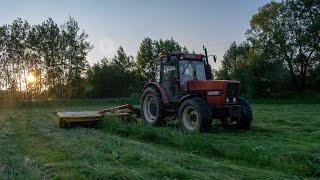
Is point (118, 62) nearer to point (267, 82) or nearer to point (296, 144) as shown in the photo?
point (267, 82)

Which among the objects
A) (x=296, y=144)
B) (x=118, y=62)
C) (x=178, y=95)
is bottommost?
(x=296, y=144)

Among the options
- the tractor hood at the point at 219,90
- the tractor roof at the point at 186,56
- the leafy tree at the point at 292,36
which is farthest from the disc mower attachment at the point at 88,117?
the leafy tree at the point at 292,36

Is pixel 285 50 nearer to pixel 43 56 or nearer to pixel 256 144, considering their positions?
pixel 43 56

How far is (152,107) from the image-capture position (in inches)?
661

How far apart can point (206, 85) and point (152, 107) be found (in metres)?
2.97

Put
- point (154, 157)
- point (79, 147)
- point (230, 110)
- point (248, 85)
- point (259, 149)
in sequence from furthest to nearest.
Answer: point (248, 85), point (230, 110), point (79, 147), point (259, 149), point (154, 157)

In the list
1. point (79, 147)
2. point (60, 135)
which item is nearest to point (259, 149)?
point (79, 147)

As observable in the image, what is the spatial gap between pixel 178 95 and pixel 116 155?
677cm

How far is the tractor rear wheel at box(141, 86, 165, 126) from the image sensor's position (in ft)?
52.1

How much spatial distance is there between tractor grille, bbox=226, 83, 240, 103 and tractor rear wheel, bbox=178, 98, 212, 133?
93 centimetres

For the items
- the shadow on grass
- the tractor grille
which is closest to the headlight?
the tractor grille

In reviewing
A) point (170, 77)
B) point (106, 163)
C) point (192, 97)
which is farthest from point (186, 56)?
point (106, 163)

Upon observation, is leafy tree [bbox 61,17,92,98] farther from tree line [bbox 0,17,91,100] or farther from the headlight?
the headlight

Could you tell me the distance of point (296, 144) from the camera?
10602mm
